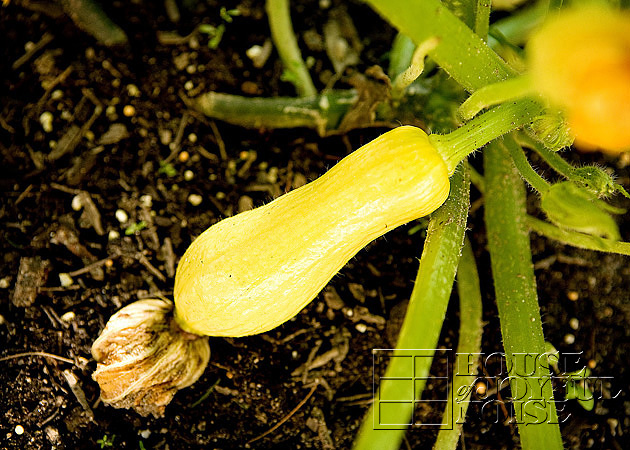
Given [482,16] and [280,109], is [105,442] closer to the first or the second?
[280,109]

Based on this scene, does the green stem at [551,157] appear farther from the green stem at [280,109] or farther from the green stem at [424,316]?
the green stem at [280,109]

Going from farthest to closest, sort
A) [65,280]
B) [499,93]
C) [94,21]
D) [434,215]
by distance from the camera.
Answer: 1. [94,21]
2. [65,280]
3. [434,215]
4. [499,93]

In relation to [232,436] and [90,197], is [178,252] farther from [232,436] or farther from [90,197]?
[232,436]

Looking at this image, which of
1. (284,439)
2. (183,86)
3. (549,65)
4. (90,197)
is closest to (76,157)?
(90,197)

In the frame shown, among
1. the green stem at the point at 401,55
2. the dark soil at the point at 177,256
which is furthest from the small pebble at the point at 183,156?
the green stem at the point at 401,55

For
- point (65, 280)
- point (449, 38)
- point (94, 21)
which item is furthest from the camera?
point (94, 21)

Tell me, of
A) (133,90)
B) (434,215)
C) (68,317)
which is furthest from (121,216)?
(434,215)
